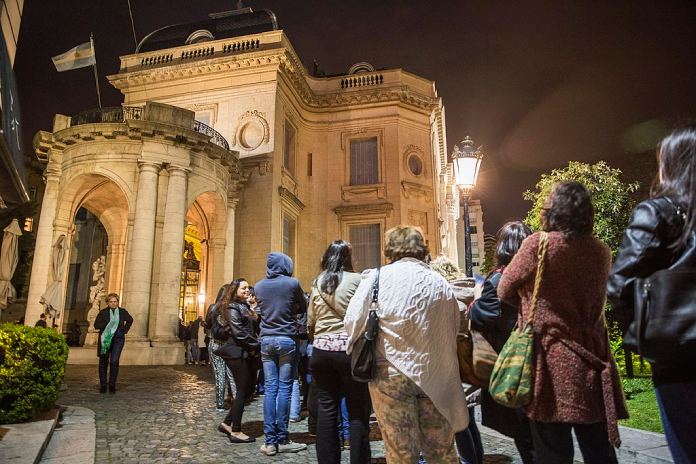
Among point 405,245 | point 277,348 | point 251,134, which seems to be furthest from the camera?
point 251,134

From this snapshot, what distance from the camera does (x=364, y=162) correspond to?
23797 mm

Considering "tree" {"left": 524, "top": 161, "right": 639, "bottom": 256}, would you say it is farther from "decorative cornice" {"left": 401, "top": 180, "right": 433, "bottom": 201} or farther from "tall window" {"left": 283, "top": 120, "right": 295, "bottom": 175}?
"tall window" {"left": 283, "top": 120, "right": 295, "bottom": 175}

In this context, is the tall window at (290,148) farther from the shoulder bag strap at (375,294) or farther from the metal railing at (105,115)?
the shoulder bag strap at (375,294)

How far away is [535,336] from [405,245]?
0.98 metres

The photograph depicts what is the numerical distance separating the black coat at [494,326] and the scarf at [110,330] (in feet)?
26.1

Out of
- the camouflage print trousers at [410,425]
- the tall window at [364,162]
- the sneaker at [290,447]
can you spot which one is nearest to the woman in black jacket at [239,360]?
the sneaker at [290,447]

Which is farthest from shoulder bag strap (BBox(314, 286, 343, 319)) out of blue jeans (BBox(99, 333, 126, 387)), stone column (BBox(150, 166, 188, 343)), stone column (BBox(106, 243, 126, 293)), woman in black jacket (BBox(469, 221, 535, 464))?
stone column (BBox(106, 243, 126, 293))

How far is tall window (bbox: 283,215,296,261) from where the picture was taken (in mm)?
21250

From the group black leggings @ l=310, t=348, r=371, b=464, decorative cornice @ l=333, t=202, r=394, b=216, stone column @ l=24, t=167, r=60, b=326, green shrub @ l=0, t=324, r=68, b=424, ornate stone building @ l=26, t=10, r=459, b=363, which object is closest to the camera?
black leggings @ l=310, t=348, r=371, b=464

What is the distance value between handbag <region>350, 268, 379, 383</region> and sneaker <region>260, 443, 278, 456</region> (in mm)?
2478

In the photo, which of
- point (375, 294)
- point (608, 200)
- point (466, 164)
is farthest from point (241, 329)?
point (608, 200)

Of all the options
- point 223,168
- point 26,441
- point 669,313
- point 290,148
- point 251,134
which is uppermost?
point 290,148

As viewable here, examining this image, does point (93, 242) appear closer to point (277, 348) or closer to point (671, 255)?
point (277, 348)

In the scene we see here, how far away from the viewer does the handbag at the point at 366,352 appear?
2625 mm
